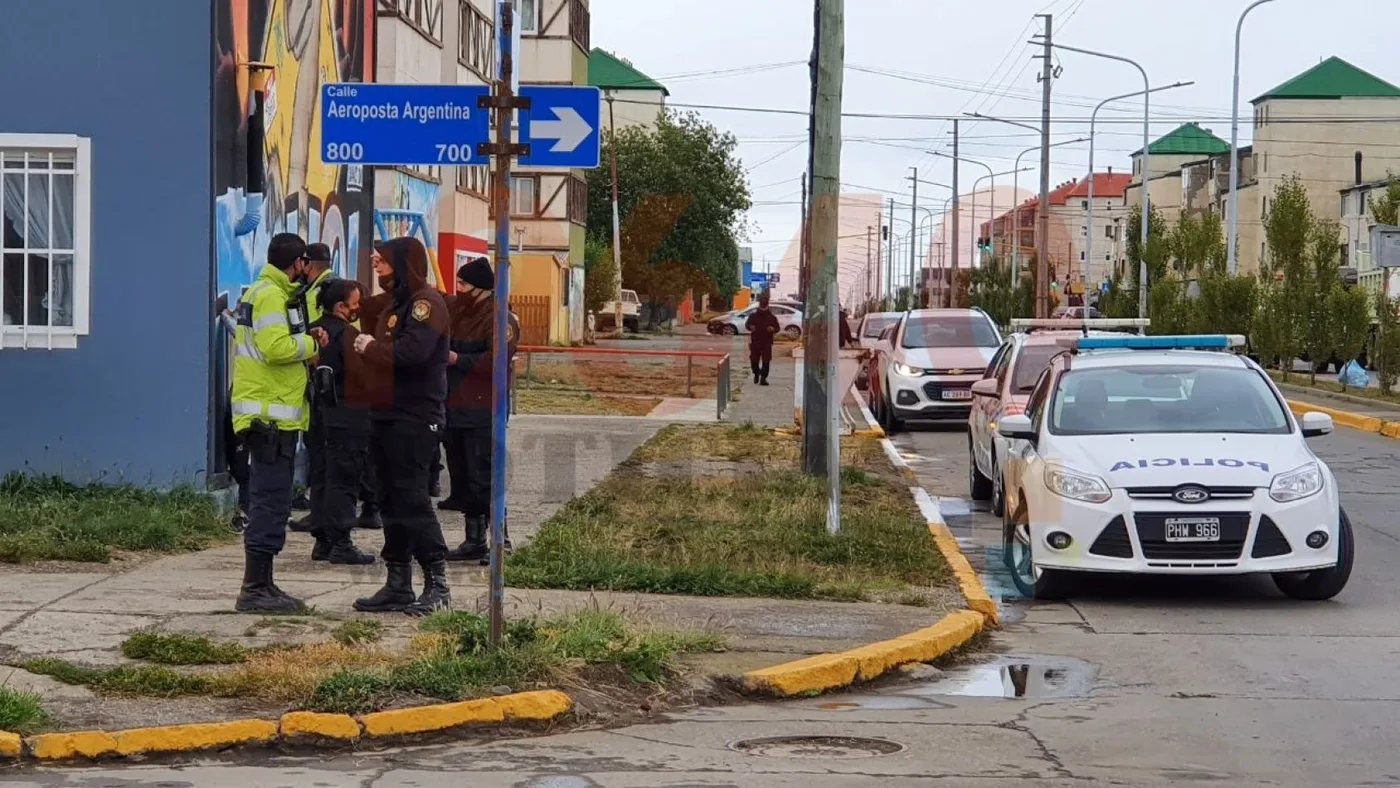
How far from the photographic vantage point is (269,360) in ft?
31.0

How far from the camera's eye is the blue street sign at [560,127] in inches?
312

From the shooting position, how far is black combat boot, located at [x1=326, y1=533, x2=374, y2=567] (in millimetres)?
11297

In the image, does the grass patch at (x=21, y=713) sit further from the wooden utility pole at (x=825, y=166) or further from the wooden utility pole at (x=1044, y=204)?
the wooden utility pole at (x=1044, y=204)

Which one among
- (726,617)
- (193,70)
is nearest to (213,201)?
(193,70)

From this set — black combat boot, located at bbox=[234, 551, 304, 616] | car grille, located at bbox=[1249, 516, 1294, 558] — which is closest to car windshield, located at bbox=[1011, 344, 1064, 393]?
car grille, located at bbox=[1249, 516, 1294, 558]

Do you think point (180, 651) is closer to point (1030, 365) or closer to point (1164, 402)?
point (1164, 402)

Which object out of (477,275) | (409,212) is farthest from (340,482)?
(409,212)

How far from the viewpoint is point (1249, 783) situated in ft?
21.2

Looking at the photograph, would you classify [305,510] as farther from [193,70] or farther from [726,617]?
[726,617]

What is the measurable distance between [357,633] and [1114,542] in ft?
14.7

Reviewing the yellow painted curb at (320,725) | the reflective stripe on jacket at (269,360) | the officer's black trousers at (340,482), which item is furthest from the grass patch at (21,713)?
the officer's black trousers at (340,482)

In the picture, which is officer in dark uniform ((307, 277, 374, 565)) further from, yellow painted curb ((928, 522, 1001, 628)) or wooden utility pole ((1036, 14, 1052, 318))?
wooden utility pole ((1036, 14, 1052, 318))

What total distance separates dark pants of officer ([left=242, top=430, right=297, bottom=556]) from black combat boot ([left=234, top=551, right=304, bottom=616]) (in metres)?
0.06

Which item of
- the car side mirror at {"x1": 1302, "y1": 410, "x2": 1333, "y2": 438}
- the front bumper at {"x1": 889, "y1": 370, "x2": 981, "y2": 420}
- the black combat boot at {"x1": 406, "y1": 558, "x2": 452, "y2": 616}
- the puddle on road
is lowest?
the puddle on road
